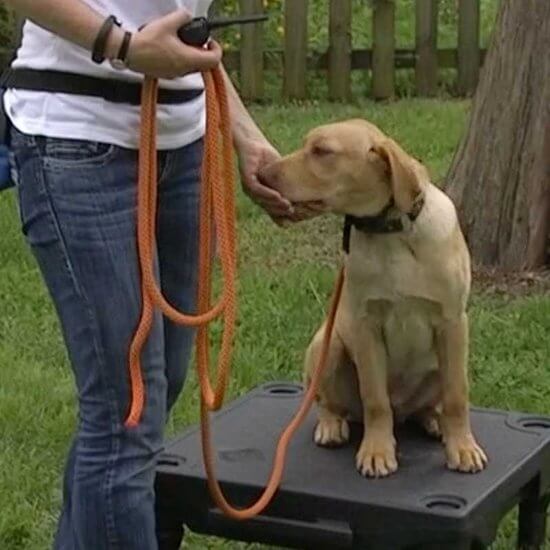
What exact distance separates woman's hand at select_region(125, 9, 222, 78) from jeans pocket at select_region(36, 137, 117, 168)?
0.19 metres

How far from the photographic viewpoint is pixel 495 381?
Answer: 551 centimetres

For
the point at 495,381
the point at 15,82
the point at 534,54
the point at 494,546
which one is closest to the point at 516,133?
the point at 534,54

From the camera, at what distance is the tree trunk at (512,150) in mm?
6715

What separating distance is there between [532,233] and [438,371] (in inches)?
110

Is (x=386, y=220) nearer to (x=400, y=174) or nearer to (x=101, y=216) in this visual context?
(x=400, y=174)

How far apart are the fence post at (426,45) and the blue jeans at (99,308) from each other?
326 inches

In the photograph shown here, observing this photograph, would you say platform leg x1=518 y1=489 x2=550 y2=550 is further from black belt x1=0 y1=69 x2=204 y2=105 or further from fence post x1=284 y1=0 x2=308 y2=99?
fence post x1=284 y1=0 x2=308 y2=99

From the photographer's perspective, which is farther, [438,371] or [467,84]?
[467,84]

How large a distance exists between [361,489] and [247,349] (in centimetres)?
211

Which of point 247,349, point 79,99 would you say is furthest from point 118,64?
point 247,349

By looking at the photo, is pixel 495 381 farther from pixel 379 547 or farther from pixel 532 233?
pixel 379 547

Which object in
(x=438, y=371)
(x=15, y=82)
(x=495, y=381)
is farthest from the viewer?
(x=495, y=381)

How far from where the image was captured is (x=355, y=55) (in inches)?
450

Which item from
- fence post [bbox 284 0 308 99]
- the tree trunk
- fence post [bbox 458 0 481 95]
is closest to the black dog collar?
the tree trunk
